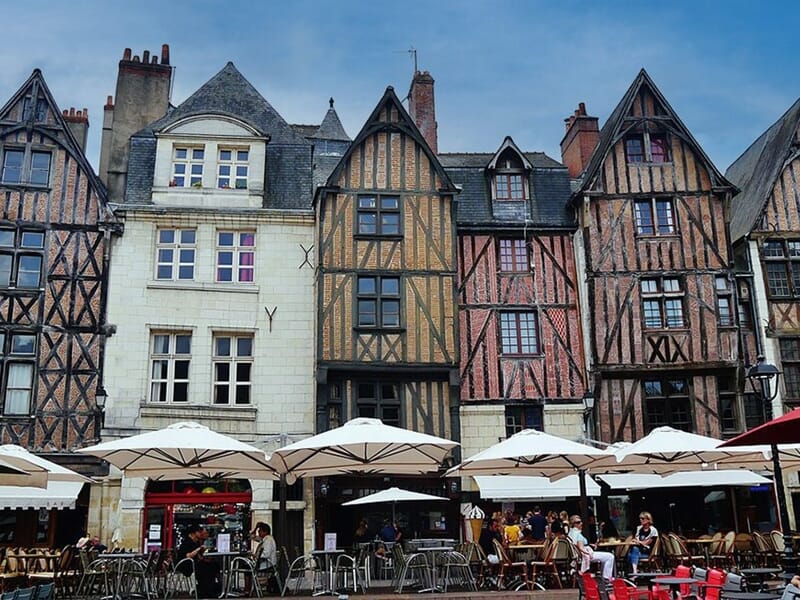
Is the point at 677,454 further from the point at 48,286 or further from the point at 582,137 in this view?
the point at 48,286

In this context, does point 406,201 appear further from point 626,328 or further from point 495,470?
point 495,470

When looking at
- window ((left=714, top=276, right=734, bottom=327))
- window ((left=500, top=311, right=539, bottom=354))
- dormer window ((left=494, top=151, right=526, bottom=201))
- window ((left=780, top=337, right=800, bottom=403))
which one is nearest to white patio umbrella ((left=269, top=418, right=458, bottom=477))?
window ((left=500, top=311, right=539, bottom=354))

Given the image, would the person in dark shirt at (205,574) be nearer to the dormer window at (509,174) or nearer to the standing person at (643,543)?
the standing person at (643,543)

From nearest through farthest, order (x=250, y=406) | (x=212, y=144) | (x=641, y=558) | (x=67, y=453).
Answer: (x=641, y=558)
(x=67, y=453)
(x=250, y=406)
(x=212, y=144)

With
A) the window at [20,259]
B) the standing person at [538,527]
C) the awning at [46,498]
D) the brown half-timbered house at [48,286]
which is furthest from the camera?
the window at [20,259]

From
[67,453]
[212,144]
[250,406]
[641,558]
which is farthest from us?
[212,144]

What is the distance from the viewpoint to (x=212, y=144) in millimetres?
A: 19625

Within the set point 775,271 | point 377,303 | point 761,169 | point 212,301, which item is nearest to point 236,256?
point 212,301

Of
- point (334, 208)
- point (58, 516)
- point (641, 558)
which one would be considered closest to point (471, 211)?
point (334, 208)

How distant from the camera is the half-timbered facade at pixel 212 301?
17.8 m

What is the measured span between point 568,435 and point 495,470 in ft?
18.6

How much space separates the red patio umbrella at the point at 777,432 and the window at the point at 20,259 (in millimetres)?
14619

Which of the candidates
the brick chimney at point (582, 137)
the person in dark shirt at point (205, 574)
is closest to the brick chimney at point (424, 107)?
the brick chimney at point (582, 137)

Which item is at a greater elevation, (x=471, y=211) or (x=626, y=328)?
(x=471, y=211)
